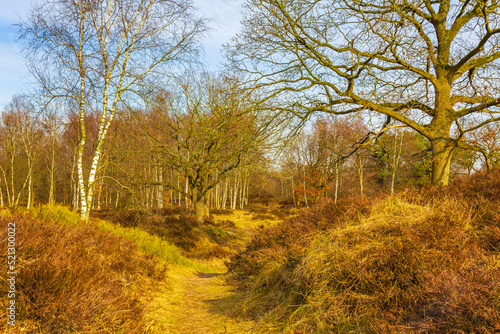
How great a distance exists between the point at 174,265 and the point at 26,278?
529 centimetres

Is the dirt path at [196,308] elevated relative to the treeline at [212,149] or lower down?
lower down

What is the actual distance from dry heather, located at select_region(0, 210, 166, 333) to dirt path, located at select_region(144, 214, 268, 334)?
62 centimetres

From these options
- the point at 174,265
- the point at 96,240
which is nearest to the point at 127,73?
the point at 96,240

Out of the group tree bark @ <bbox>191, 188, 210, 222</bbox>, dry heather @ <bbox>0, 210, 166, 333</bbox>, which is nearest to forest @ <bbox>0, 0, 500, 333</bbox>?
dry heather @ <bbox>0, 210, 166, 333</bbox>

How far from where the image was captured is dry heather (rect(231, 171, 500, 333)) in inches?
82.5

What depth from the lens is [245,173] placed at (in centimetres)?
1427

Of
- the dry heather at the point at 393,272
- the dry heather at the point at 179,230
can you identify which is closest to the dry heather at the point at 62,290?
the dry heather at the point at 393,272

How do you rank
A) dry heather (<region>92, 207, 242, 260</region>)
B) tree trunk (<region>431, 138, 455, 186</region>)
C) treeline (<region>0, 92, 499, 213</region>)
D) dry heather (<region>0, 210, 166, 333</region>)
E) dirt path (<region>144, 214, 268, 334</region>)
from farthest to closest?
dry heather (<region>92, 207, 242, 260</region>) < treeline (<region>0, 92, 499, 213</region>) < tree trunk (<region>431, 138, 455, 186</region>) < dirt path (<region>144, 214, 268, 334</region>) < dry heather (<region>0, 210, 166, 333</region>)

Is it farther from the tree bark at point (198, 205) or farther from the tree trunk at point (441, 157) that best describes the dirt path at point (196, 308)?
the tree bark at point (198, 205)

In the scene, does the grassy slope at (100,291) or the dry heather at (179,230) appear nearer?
the grassy slope at (100,291)

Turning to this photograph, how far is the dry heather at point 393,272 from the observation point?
210cm

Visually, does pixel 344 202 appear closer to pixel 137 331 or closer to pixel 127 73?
pixel 137 331

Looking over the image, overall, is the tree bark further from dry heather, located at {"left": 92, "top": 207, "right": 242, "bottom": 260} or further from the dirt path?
the dirt path

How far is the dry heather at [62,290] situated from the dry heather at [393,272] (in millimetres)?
1663
